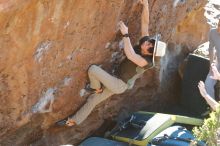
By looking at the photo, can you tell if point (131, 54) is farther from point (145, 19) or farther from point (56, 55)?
point (56, 55)

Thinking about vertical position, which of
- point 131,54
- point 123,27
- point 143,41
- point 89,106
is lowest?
point 89,106

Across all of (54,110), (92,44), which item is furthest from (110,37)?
(54,110)

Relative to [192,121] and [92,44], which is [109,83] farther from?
[192,121]

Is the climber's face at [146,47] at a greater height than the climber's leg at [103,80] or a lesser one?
greater

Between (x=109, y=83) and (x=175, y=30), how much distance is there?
196 cm

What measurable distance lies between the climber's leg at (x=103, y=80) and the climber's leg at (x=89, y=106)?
0.55ft

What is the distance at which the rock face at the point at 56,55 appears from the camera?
625cm

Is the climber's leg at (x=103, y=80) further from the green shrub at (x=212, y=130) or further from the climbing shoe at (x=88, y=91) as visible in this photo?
the green shrub at (x=212, y=130)

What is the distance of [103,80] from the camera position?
286 inches

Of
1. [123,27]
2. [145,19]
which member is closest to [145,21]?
[145,19]

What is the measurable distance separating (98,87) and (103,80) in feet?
0.49

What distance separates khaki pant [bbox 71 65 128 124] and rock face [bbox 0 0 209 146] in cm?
11

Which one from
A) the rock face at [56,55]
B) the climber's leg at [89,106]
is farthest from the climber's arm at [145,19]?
the climber's leg at [89,106]

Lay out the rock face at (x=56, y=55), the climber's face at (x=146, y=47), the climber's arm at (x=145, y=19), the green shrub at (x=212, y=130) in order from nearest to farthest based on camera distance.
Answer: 1. the green shrub at (x=212, y=130)
2. the rock face at (x=56, y=55)
3. the climber's face at (x=146, y=47)
4. the climber's arm at (x=145, y=19)
